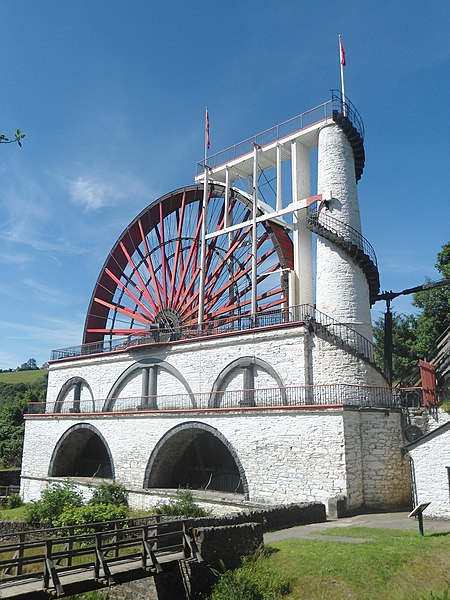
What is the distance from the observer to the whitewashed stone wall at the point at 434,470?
13594 millimetres

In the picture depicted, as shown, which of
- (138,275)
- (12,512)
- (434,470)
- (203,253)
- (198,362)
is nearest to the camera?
(434,470)

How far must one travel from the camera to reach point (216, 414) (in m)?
17.8

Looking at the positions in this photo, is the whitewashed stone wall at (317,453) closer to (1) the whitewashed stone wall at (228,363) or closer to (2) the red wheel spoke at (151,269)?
(1) the whitewashed stone wall at (228,363)

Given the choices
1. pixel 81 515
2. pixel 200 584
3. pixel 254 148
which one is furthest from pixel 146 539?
pixel 254 148

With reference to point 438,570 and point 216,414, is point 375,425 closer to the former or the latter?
point 216,414

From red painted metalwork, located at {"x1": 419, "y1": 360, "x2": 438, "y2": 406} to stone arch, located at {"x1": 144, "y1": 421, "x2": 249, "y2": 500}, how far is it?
6.62 meters

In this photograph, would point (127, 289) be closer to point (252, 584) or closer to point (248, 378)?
point (248, 378)

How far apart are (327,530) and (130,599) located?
4.55 metres

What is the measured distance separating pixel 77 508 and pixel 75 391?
10.7 m

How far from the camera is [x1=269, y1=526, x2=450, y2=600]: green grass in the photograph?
27.7 ft

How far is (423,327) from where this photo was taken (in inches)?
1131

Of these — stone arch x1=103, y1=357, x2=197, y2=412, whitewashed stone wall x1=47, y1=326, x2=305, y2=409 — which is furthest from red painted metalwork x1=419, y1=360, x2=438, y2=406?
stone arch x1=103, y1=357, x2=197, y2=412

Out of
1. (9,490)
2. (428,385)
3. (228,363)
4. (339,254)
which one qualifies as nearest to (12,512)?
(9,490)

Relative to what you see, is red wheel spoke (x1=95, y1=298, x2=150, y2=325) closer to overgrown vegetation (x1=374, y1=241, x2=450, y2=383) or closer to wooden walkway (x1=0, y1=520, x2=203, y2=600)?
overgrown vegetation (x1=374, y1=241, x2=450, y2=383)
